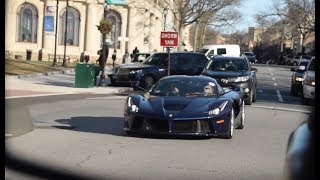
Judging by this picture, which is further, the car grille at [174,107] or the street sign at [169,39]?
the street sign at [169,39]

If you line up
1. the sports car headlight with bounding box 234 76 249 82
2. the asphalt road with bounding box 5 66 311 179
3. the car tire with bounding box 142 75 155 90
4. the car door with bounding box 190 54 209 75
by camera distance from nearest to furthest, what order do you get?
the asphalt road with bounding box 5 66 311 179, the sports car headlight with bounding box 234 76 249 82, the car tire with bounding box 142 75 155 90, the car door with bounding box 190 54 209 75

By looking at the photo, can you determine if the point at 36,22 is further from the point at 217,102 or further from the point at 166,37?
the point at 217,102

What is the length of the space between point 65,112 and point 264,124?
17.3ft

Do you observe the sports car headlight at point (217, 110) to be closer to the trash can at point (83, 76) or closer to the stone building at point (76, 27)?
the trash can at point (83, 76)

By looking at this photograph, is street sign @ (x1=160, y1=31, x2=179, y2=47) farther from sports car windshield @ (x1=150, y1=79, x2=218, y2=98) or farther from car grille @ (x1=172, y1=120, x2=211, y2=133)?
car grille @ (x1=172, y1=120, x2=211, y2=133)

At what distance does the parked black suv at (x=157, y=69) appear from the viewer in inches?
930

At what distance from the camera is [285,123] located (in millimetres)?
13547

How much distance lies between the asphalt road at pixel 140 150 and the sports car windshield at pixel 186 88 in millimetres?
1057

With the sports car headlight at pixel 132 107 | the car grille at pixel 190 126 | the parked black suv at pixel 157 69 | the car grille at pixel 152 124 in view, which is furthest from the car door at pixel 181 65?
the car grille at pixel 190 126

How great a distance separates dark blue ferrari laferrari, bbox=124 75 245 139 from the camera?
32.8ft

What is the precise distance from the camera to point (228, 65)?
18.8 meters

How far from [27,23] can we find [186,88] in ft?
143

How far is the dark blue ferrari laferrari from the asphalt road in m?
0.23

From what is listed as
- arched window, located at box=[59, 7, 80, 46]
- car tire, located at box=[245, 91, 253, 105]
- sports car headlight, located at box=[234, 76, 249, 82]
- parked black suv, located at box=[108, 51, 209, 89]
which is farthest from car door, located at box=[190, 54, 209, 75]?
arched window, located at box=[59, 7, 80, 46]
